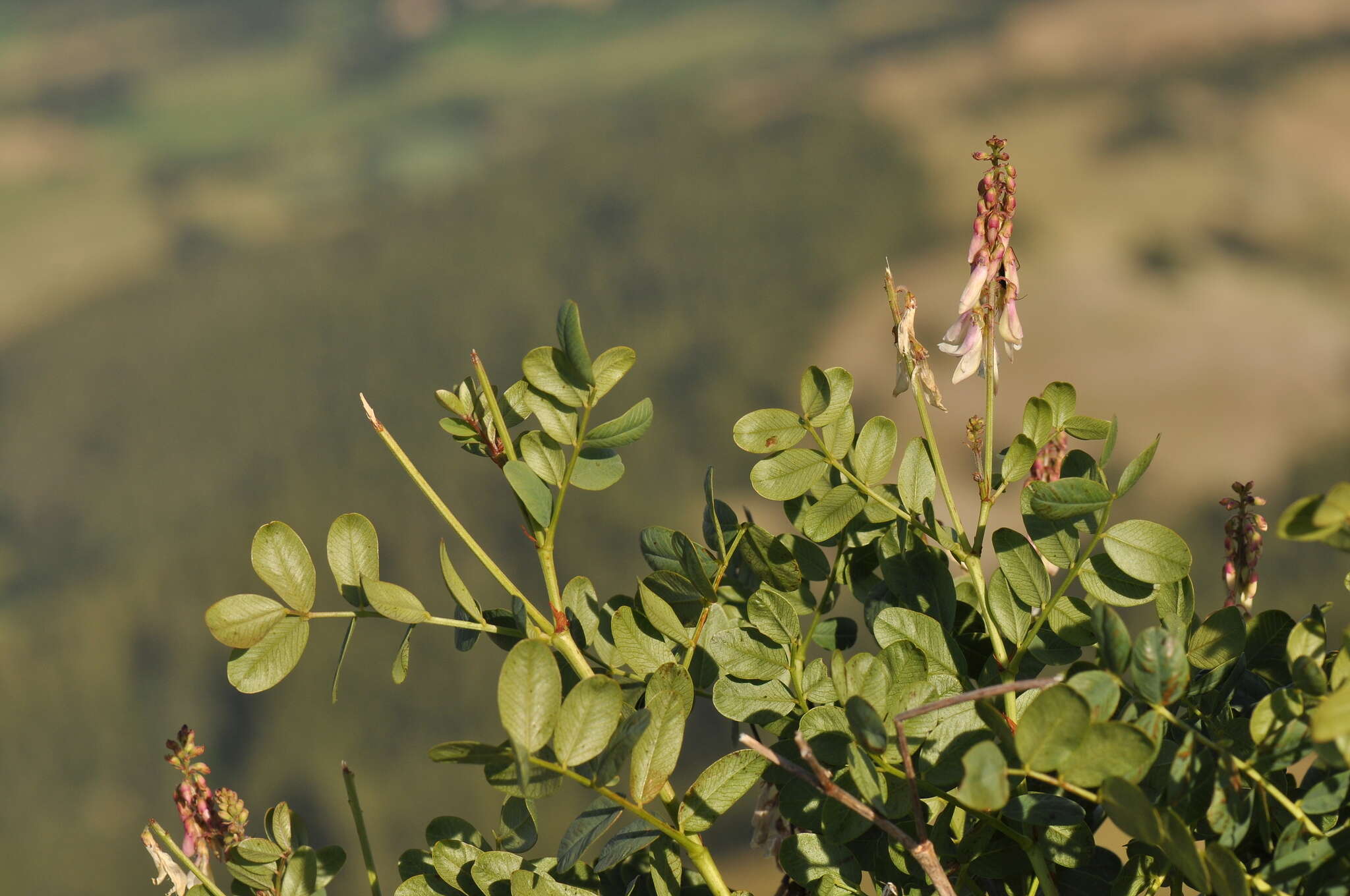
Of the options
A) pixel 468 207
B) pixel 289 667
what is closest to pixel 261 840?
pixel 289 667

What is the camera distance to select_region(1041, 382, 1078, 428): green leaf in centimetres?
27

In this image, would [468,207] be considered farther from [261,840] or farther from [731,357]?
[261,840]

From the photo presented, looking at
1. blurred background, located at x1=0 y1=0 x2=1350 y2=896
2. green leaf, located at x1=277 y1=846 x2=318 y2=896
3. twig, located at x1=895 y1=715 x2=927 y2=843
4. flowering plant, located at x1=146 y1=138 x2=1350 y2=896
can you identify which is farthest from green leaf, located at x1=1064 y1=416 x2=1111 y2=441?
blurred background, located at x1=0 y1=0 x2=1350 y2=896

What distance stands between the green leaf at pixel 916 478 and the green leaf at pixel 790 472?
0.02 m

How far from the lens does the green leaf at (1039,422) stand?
0.85ft

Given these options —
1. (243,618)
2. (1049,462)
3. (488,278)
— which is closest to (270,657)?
(243,618)

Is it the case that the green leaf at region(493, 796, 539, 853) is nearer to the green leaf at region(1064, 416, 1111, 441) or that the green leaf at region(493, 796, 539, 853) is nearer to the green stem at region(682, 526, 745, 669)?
the green stem at region(682, 526, 745, 669)

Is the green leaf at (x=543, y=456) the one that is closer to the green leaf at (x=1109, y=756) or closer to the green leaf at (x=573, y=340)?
the green leaf at (x=573, y=340)

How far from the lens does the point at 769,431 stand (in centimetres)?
27

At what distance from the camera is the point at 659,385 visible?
191 cm

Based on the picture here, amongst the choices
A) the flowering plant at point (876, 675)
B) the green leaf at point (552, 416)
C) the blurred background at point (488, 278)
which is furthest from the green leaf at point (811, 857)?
the blurred background at point (488, 278)

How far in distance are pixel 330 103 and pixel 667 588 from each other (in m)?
2.62

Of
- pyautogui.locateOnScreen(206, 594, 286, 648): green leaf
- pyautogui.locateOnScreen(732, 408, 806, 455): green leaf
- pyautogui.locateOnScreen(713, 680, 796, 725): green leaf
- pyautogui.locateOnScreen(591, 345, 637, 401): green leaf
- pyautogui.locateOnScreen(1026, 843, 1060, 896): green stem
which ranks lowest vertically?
pyautogui.locateOnScreen(1026, 843, 1060, 896): green stem

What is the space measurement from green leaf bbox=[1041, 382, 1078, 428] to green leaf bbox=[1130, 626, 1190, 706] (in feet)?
0.29
